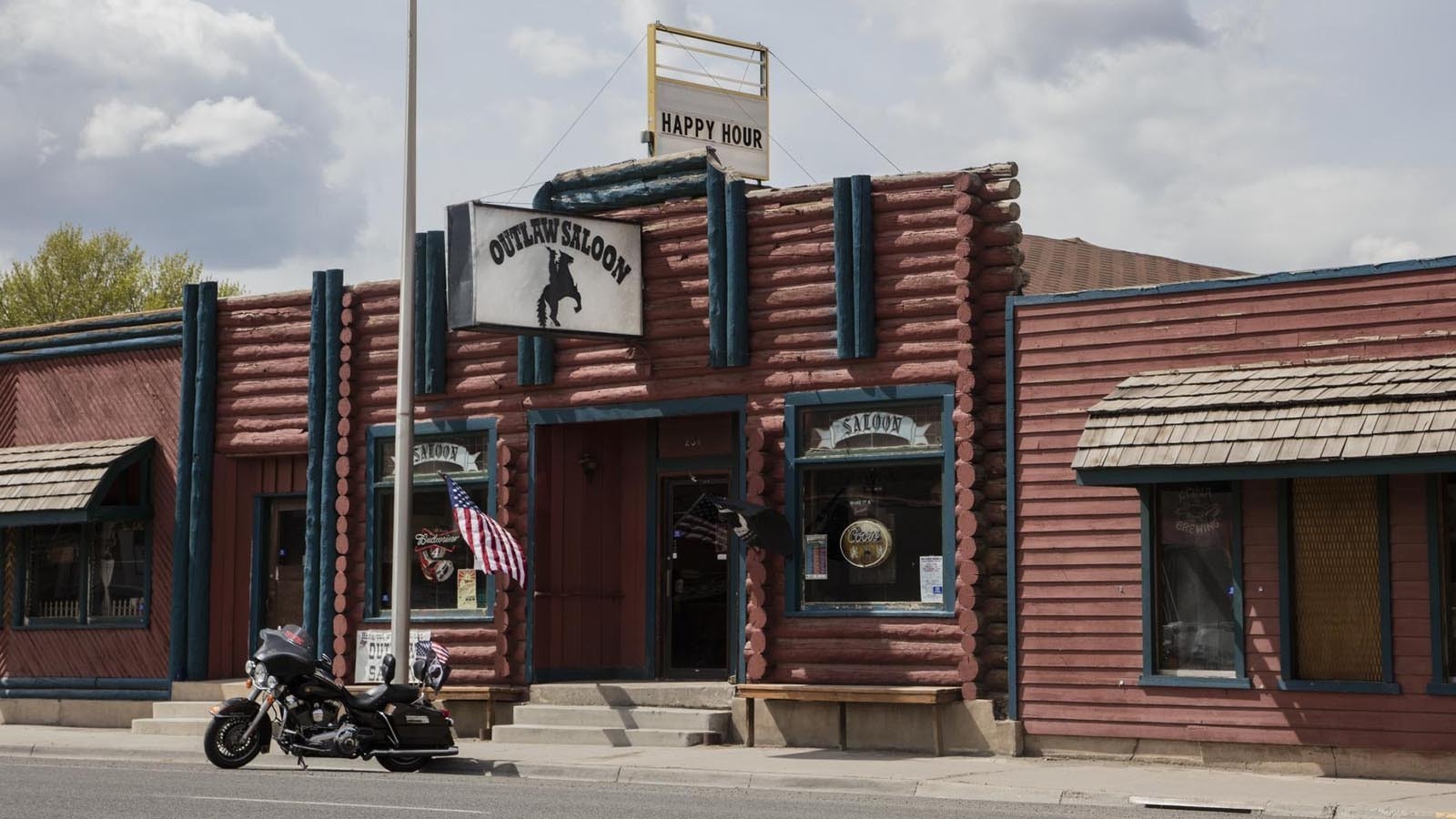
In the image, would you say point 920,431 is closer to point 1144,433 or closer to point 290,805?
point 1144,433

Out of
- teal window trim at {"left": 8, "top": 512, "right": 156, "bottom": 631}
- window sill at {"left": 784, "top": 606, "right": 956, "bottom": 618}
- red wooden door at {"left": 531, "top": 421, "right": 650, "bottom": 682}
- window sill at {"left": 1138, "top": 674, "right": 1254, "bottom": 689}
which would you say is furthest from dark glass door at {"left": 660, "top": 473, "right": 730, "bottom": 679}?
teal window trim at {"left": 8, "top": 512, "right": 156, "bottom": 631}

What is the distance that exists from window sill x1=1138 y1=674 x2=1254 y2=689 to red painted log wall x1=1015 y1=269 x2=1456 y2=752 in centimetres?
7

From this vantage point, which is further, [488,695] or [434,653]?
[488,695]

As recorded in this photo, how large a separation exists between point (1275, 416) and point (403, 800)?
751 cm

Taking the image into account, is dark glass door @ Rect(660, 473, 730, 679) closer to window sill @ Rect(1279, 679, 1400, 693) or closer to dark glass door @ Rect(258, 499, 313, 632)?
dark glass door @ Rect(258, 499, 313, 632)

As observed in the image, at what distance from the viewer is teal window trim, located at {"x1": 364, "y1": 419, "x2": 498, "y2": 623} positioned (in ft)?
68.6

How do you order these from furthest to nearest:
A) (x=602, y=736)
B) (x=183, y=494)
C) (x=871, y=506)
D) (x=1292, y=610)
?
(x=183, y=494) < (x=602, y=736) < (x=871, y=506) < (x=1292, y=610)

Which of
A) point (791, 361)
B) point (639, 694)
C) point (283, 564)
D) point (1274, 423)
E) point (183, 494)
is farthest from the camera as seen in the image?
point (283, 564)

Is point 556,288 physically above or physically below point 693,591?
above

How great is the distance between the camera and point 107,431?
24250 millimetres

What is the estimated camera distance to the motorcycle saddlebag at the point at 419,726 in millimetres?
16797

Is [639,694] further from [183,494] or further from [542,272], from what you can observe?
[183,494]

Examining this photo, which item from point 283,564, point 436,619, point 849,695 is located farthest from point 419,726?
point 283,564

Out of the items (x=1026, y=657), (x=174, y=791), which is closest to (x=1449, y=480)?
(x=1026, y=657)
